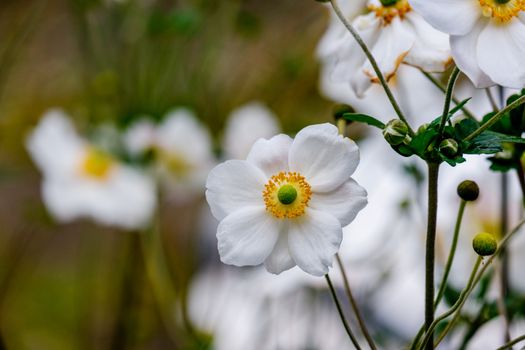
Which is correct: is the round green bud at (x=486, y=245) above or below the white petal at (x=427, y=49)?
Answer: below

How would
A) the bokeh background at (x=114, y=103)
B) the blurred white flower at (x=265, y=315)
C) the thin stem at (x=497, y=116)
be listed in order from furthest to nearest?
the bokeh background at (x=114, y=103) < the blurred white flower at (x=265, y=315) < the thin stem at (x=497, y=116)

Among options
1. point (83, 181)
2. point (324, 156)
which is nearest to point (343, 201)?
point (324, 156)

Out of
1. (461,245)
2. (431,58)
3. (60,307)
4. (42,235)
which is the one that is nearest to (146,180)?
(461,245)

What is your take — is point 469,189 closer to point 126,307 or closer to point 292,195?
point 292,195

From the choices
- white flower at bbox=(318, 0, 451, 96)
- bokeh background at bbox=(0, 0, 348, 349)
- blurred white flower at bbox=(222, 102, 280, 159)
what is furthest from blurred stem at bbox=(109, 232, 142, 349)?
white flower at bbox=(318, 0, 451, 96)

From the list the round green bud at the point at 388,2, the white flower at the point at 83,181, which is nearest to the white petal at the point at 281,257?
the round green bud at the point at 388,2

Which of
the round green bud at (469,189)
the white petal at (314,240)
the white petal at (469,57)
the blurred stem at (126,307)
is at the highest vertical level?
the white petal at (469,57)

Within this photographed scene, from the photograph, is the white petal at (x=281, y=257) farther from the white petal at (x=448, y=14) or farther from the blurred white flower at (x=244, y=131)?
the blurred white flower at (x=244, y=131)

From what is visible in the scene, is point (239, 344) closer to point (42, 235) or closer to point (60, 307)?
point (60, 307)
